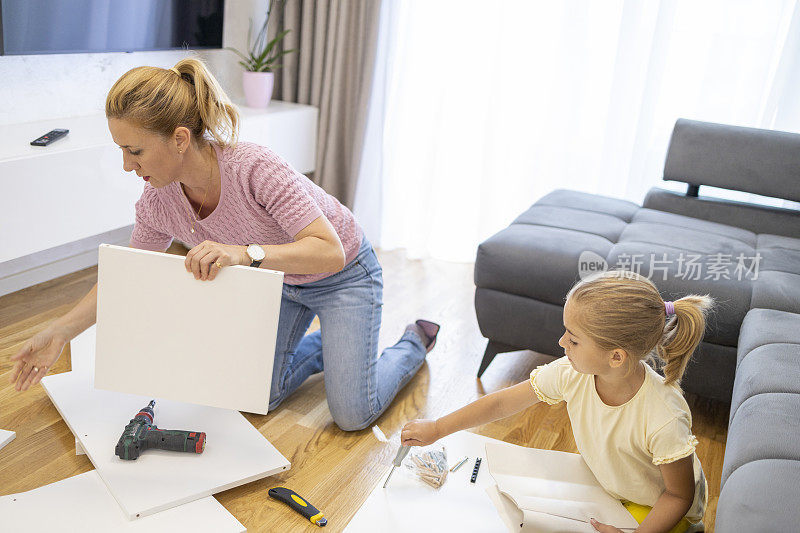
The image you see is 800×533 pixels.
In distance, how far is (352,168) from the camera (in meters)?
3.40

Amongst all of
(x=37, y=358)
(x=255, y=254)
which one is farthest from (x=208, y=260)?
(x=37, y=358)

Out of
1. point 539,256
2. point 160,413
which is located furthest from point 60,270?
point 539,256

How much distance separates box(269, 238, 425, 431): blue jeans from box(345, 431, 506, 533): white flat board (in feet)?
0.77

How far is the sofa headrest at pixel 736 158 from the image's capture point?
2.42 metres

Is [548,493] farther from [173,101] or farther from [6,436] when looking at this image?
[6,436]

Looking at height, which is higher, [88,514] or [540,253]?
[540,253]

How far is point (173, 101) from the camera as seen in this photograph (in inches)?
55.3

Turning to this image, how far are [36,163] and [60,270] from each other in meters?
0.64

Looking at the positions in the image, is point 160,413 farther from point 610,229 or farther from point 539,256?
point 610,229

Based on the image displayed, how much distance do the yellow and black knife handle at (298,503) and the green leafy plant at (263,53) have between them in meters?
2.04

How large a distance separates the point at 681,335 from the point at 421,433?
51cm

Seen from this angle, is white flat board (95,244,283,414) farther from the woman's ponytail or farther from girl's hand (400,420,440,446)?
the woman's ponytail

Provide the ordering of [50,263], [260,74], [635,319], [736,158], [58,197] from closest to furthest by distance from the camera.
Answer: [635,319] → [58,197] → [736,158] → [50,263] → [260,74]

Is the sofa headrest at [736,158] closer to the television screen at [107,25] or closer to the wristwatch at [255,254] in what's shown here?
the wristwatch at [255,254]
